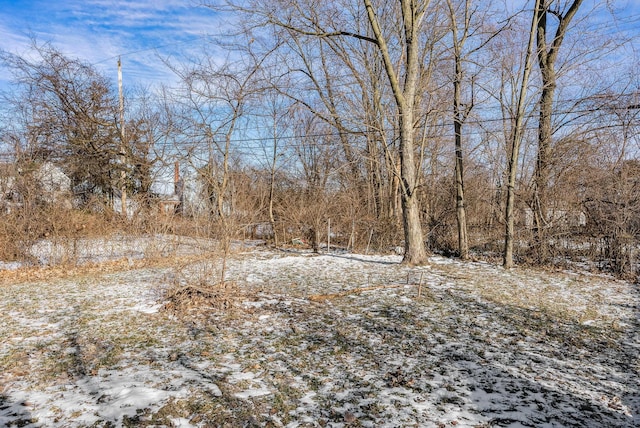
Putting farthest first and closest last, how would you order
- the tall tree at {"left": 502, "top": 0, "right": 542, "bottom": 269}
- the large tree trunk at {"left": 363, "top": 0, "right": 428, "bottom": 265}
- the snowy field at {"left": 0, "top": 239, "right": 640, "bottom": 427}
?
the large tree trunk at {"left": 363, "top": 0, "right": 428, "bottom": 265} → the tall tree at {"left": 502, "top": 0, "right": 542, "bottom": 269} → the snowy field at {"left": 0, "top": 239, "right": 640, "bottom": 427}

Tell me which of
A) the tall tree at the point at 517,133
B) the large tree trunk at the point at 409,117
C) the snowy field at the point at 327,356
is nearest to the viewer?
the snowy field at the point at 327,356

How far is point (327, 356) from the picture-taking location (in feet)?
13.9

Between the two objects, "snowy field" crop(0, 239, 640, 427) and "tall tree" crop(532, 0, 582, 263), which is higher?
"tall tree" crop(532, 0, 582, 263)

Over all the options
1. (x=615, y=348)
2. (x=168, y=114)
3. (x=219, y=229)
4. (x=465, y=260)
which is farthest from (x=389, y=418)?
(x=168, y=114)

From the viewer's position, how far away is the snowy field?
9.95 ft

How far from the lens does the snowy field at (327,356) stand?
9.95 ft

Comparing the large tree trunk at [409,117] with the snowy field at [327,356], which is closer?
the snowy field at [327,356]

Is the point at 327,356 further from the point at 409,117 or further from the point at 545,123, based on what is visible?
the point at 545,123

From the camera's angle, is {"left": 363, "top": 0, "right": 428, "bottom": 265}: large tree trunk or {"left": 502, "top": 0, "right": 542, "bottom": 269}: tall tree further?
{"left": 363, "top": 0, "right": 428, "bottom": 265}: large tree trunk

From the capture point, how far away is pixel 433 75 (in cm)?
1295

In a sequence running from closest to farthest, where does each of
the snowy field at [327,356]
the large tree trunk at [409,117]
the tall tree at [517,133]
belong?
the snowy field at [327,356], the tall tree at [517,133], the large tree trunk at [409,117]

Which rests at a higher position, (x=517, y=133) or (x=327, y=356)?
(x=517, y=133)

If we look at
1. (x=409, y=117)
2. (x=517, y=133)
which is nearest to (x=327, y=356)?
(x=409, y=117)

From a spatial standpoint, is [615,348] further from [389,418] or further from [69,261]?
[69,261]
